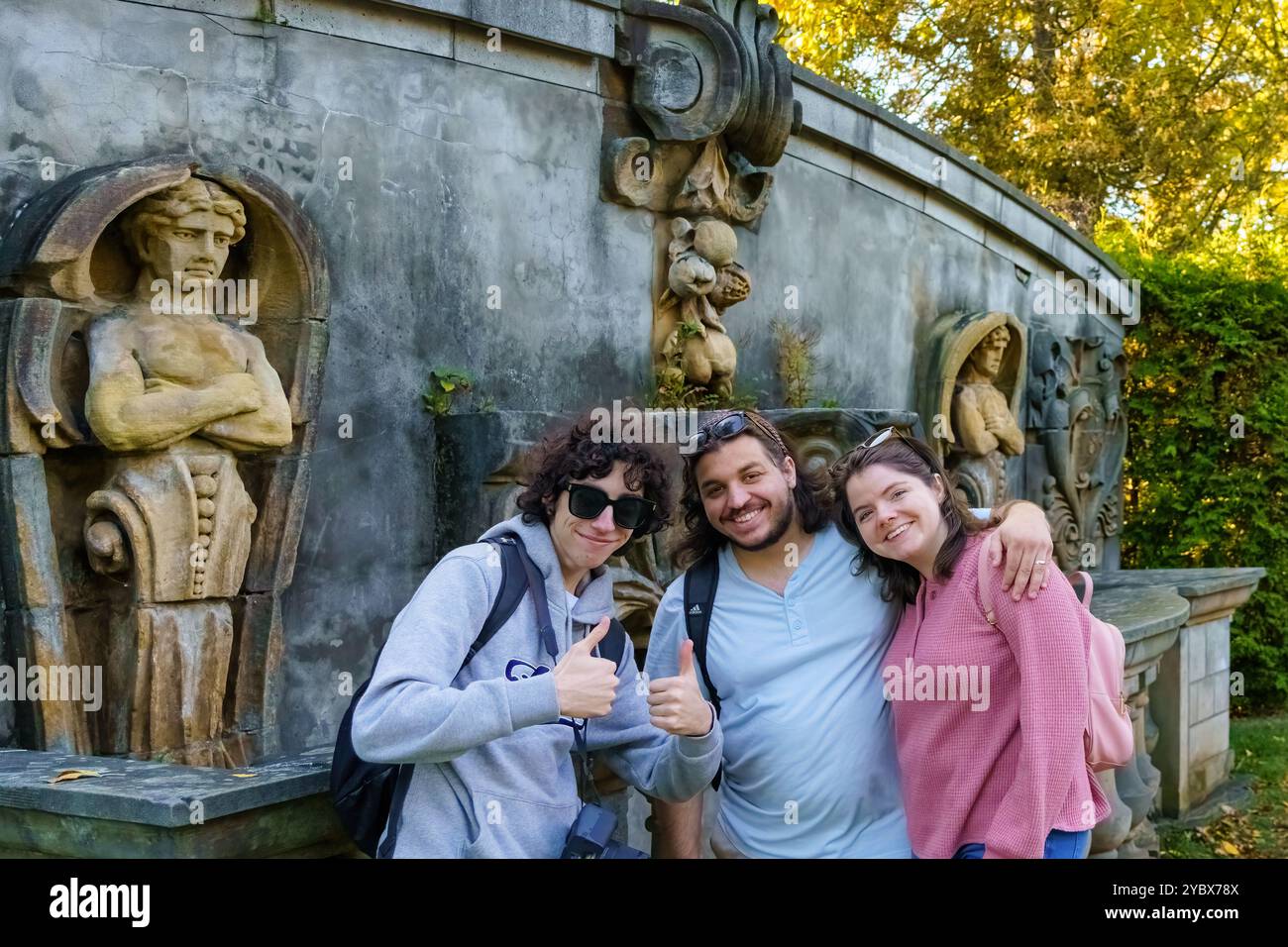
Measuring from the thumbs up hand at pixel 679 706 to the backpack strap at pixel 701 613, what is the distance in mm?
221

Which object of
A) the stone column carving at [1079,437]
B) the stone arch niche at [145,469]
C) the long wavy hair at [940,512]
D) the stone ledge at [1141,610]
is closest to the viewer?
the long wavy hair at [940,512]

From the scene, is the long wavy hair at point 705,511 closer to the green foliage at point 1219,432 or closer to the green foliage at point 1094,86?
the green foliage at point 1219,432

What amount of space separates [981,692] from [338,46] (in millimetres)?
3704

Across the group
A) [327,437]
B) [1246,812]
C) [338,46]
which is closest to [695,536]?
[327,437]

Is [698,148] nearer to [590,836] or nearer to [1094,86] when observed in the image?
[590,836]

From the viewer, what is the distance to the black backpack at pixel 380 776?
237 centimetres

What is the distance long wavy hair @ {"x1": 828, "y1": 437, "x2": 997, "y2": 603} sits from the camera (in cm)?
263

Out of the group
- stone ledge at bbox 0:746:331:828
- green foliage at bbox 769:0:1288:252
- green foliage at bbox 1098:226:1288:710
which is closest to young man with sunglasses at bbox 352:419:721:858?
stone ledge at bbox 0:746:331:828

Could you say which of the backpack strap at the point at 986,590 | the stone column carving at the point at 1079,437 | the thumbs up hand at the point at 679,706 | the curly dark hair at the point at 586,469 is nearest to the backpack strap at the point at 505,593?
the curly dark hair at the point at 586,469

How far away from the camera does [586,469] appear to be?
2.58m

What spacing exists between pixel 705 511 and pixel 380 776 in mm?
802

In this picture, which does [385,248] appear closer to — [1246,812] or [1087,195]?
[1246,812]

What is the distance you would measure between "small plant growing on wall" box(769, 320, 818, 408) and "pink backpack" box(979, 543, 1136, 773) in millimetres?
4673

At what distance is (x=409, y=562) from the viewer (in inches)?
212
